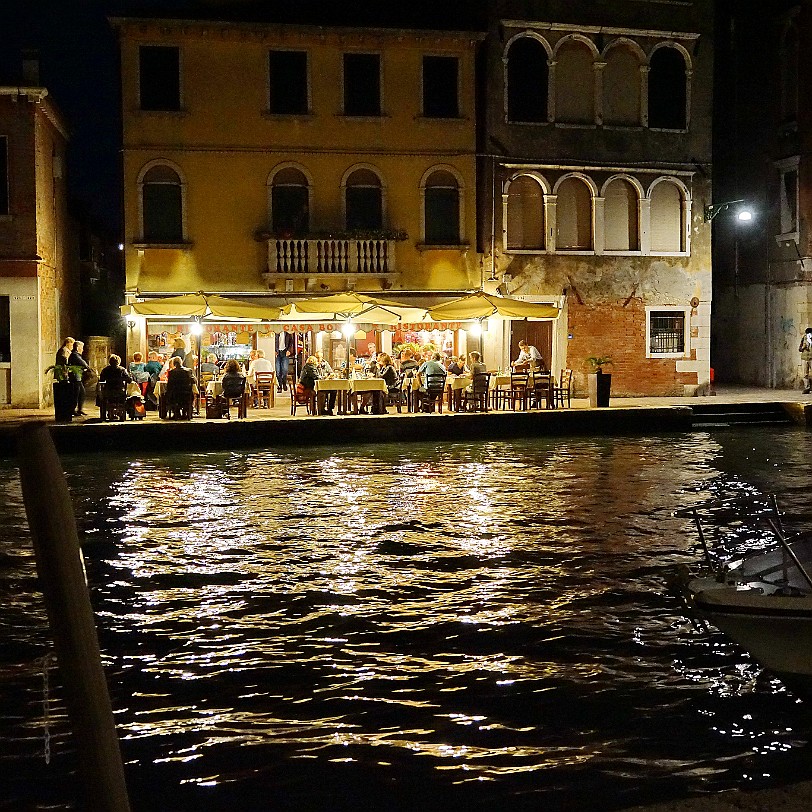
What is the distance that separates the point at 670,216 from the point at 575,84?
12.8 feet

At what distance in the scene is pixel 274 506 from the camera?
13.2m

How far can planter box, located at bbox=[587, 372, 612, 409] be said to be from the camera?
2338 cm

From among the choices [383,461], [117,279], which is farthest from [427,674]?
[117,279]

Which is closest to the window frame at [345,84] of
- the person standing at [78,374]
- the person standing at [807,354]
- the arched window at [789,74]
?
the person standing at [78,374]

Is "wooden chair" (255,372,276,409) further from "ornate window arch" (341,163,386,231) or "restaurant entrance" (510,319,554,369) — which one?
"restaurant entrance" (510,319,554,369)

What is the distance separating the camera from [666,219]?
2806 cm

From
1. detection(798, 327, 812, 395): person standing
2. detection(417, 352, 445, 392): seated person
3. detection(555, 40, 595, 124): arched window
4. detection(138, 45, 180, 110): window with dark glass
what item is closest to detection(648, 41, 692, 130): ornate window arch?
detection(555, 40, 595, 124): arched window

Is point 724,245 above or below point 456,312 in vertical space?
above

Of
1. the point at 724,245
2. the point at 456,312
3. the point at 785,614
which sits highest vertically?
the point at 724,245

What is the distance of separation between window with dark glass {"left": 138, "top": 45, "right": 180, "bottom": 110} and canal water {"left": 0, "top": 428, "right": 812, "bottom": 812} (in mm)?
14169

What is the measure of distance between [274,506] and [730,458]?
7.79 metres

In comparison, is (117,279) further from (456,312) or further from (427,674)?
(427,674)

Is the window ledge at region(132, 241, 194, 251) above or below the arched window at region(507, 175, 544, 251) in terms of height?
→ below

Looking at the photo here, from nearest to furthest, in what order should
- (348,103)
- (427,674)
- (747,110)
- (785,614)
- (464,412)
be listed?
(785,614), (427,674), (464,412), (348,103), (747,110)
